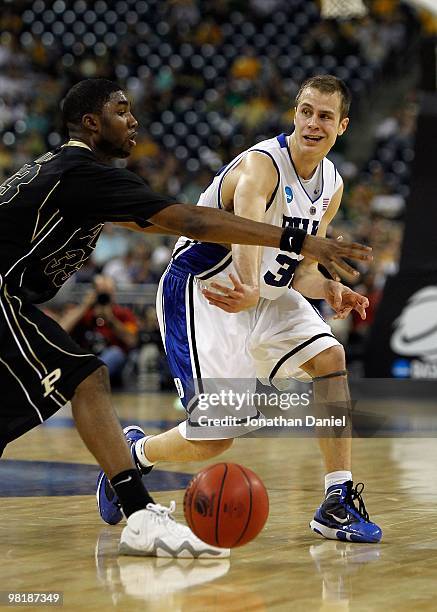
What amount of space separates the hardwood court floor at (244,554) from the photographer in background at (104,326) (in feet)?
18.0

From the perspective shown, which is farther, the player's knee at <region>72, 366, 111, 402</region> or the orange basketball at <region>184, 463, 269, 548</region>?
the player's knee at <region>72, 366, 111, 402</region>

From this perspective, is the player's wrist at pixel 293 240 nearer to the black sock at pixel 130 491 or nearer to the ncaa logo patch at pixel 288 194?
the black sock at pixel 130 491

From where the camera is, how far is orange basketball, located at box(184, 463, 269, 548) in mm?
4227

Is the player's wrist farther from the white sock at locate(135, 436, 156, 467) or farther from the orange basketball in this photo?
the white sock at locate(135, 436, 156, 467)

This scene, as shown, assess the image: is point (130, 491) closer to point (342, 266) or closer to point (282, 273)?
point (342, 266)

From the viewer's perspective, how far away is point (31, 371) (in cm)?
432

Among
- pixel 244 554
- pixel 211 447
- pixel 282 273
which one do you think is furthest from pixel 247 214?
pixel 244 554

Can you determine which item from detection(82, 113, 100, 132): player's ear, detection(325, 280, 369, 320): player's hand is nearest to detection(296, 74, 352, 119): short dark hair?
detection(325, 280, 369, 320): player's hand

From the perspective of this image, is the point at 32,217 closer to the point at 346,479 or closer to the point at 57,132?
the point at 346,479

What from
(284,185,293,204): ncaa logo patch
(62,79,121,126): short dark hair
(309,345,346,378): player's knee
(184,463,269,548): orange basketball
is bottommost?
(184,463,269,548): orange basketball

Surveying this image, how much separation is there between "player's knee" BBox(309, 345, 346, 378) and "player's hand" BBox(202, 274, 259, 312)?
0.58 m

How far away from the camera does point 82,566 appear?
4211mm

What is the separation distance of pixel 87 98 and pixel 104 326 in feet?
30.3

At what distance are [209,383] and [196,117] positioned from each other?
16.3 meters
